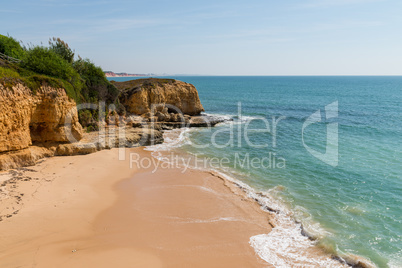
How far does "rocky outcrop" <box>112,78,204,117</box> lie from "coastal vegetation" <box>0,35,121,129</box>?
11.3 feet

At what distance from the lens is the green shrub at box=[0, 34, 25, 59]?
22609 mm

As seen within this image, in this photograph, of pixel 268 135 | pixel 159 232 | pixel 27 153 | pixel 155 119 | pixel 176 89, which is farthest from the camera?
pixel 176 89

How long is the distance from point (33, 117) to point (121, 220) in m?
9.94

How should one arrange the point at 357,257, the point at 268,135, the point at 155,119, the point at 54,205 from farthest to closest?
1. the point at 155,119
2. the point at 268,135
3. the point at 54,205
4. the point at 357,257

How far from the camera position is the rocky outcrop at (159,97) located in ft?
100

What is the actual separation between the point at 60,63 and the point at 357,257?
2229 centimetres

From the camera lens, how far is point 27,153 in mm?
15031

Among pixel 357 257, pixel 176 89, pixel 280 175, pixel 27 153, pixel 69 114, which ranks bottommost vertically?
pixel 357 257

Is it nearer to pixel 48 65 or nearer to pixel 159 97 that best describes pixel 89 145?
pixel 48 65

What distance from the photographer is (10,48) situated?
23250mm

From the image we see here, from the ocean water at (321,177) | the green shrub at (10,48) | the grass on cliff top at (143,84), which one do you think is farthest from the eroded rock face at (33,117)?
the grass on cliff top at (143,84)

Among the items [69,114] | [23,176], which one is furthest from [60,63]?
[23,176]

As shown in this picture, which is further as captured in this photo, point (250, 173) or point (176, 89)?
point (176, 89)

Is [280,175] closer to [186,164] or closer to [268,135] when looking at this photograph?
[186,164]
